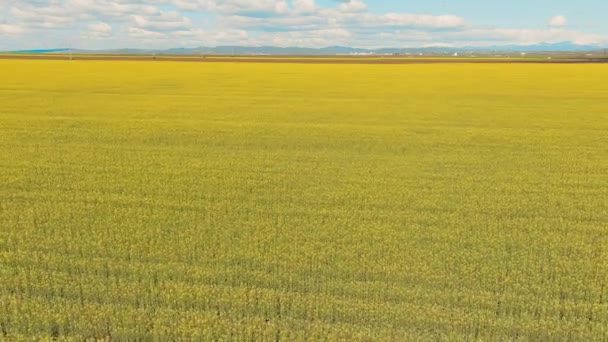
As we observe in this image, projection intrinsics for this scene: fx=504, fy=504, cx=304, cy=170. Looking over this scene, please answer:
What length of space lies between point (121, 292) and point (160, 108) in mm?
20262

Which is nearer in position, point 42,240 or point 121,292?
point 121,292

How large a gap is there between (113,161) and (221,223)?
6.35 m

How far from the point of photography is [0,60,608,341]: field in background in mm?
6215

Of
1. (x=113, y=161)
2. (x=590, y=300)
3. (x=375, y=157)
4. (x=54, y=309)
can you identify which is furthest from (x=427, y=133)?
(x=54, y=309)

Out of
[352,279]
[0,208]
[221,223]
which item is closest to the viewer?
[352,279]

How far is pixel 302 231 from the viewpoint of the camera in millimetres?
9094

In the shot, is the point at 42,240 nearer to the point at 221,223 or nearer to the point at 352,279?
the point at 221,223

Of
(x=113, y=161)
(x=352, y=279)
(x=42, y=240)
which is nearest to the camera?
(x=352, y=279)

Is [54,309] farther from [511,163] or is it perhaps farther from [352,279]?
[511,163]

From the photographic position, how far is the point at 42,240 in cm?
855

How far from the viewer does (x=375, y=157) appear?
15.1 metres

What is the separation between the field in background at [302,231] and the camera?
6215mm

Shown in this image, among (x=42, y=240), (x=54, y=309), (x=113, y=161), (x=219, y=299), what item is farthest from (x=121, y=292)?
(x=113, y=161)

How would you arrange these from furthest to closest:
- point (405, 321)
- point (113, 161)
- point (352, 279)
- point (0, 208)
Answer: point (113, 161) < point (0, 208) < point (352, 279) < point (405, 321)
